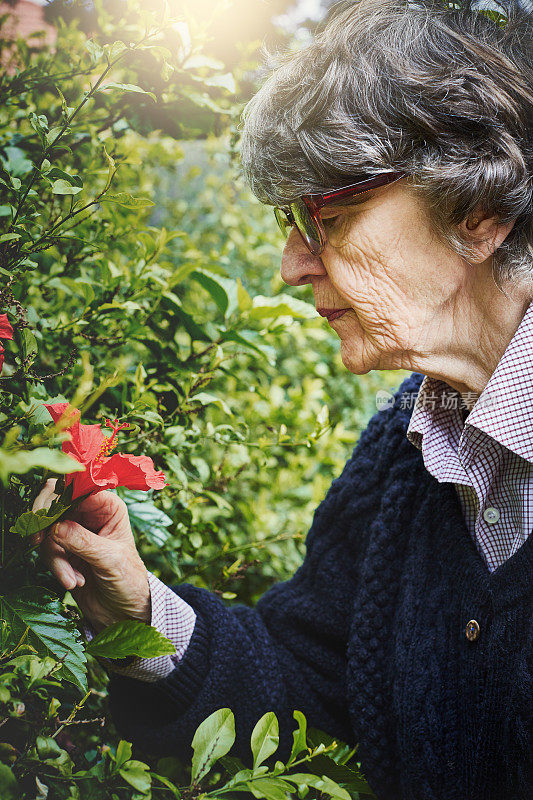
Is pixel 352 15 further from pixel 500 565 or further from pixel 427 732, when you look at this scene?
pixel 427 732

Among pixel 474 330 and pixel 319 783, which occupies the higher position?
pixel 474 330

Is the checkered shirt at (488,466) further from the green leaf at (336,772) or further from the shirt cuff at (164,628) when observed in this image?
the green leaf at (336,772)

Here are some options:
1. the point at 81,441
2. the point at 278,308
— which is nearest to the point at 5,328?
the point at 81,441

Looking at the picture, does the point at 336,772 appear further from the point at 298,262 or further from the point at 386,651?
the point at 298,262

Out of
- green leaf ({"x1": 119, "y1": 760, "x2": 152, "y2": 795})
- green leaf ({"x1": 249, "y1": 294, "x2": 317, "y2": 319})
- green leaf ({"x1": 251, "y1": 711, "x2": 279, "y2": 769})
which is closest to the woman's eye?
green leaf ({"x1": 249, "y1": 294, "x2": 317, "y2": 319})

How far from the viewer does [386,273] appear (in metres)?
1.38

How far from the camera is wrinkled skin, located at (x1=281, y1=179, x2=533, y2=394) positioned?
1363 millimetres

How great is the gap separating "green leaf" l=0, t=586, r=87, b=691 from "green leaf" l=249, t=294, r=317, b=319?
78cm

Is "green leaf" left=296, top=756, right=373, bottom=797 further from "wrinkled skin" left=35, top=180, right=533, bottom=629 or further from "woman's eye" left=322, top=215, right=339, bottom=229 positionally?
"woman's eye" left=322, top=215, right=339, bottom=229

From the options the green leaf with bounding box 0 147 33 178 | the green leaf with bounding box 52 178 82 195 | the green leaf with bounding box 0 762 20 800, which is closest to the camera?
the green leaf with bounding box 0 762 20 800

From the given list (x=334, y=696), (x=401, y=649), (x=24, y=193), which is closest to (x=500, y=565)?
(x=401, y=649)

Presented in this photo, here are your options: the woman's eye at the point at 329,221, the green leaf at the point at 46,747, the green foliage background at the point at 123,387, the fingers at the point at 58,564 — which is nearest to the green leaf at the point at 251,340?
the green foliage background at the point at 123,387

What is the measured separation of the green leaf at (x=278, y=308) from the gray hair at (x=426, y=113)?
0.22 metres

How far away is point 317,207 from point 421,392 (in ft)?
1.78
